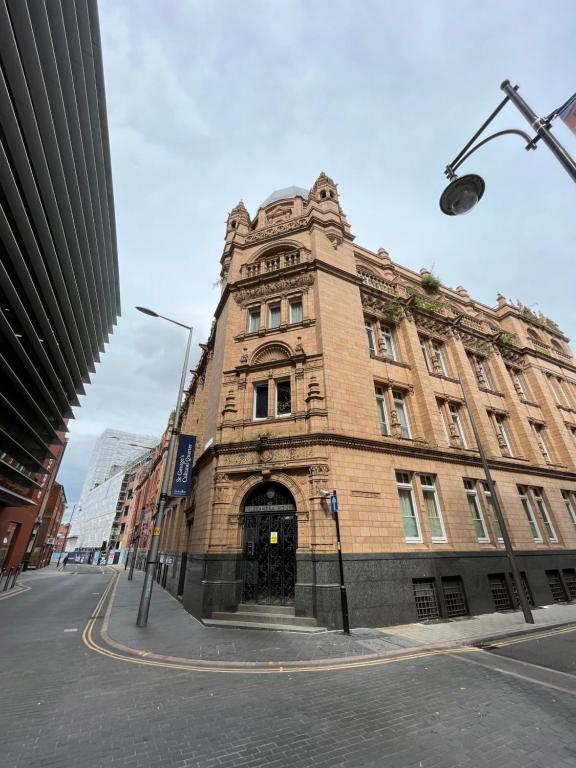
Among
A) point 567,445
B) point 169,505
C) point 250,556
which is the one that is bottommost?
point 250,556

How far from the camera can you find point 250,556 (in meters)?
12.0

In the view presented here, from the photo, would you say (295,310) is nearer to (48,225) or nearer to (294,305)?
(294,305)

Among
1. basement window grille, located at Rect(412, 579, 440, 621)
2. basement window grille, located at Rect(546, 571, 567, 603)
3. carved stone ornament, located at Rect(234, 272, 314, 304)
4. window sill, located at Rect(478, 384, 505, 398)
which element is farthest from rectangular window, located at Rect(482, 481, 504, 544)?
carved stone ornament, located at Rect(234, 272, 314, 304)

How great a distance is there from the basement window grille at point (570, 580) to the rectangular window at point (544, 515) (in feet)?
4.91

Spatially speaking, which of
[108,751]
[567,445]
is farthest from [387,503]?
[567,445]

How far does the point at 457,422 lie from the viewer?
705 inches

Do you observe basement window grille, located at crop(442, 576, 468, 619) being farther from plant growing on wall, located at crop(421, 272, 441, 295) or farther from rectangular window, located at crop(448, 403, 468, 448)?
plant growing on wall, located at crop(421, 272, 441, 295)

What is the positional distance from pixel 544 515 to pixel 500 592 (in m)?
→ 6.62

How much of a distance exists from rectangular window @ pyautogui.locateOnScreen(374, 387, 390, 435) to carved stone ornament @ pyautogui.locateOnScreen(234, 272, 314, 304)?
667 centimetres

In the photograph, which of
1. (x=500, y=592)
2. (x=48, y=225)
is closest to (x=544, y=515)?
(x=500, y=592)

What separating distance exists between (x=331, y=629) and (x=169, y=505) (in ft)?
66.9

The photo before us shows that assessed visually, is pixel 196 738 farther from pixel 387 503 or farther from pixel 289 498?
pixel 387 503

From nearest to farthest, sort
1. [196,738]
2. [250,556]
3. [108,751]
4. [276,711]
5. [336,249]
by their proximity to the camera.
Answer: [108,751], [196,738], [276,711], [250,556], [336,249]

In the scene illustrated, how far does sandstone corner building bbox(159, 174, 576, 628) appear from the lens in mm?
11617
